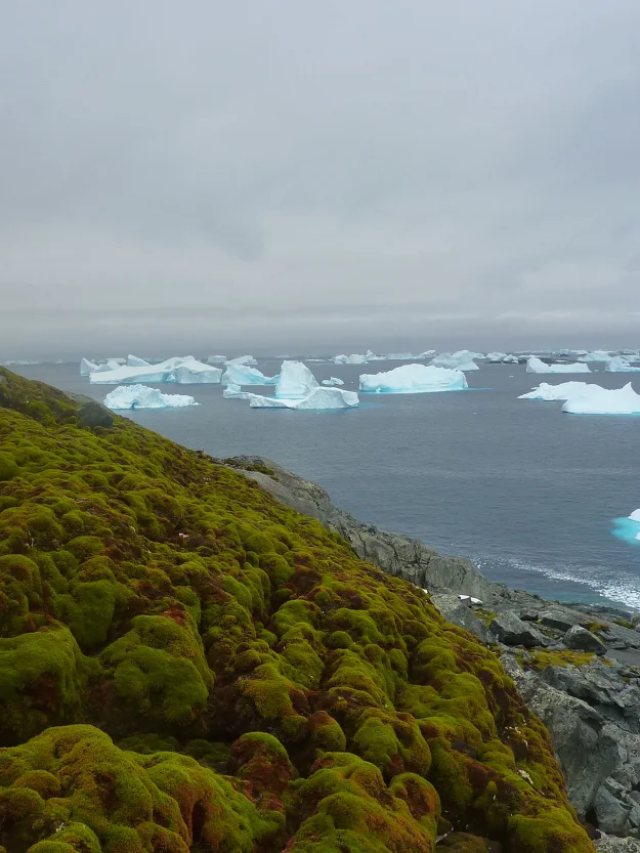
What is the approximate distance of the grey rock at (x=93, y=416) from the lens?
93.5ft

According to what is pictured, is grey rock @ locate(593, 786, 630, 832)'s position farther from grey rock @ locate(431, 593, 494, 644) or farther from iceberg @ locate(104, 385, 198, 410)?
iceberg @ locate(104, 385, 198, 410)

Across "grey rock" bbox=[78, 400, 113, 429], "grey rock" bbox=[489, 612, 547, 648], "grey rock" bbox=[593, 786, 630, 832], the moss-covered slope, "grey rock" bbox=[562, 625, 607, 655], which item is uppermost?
"grey rock" bbox=[78, 400, 113, 429]

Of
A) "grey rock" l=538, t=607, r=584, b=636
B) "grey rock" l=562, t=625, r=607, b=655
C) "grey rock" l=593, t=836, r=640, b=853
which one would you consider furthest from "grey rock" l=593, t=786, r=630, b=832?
"grey rock" l=538, t=607, r=584, b=636

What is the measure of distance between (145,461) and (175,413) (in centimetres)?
15428

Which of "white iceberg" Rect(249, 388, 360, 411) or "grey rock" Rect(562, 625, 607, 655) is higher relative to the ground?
"white iceberg" Rect(249, 388, 360, 411)

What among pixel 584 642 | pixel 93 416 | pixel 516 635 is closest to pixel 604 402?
pixel 584 642

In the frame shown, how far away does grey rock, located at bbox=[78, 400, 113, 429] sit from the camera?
28.5m

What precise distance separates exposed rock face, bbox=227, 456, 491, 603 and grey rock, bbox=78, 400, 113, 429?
30.7ft

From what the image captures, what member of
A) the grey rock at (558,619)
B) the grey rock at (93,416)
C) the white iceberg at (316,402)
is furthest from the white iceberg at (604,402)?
the grey rock at (93,416)

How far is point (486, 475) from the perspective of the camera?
307 ft

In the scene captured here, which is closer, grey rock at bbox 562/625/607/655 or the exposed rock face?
grey rock at bbox 562/625/607/655

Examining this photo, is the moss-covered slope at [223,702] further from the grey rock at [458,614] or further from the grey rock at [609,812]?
the grey rock at [458,614]

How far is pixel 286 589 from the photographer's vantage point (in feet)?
56.9

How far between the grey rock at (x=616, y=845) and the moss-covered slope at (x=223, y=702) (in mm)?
2401
